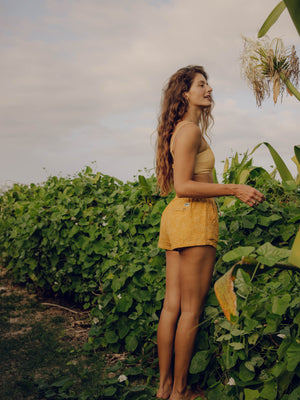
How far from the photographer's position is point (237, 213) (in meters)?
3.40

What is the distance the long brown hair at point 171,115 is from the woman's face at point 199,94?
28 mm

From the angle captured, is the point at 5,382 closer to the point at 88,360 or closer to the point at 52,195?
the point at 88,360

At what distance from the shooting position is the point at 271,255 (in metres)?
2.26

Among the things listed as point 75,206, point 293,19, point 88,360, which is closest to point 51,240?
point 75,206

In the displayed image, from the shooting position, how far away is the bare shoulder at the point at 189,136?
2.69 metres

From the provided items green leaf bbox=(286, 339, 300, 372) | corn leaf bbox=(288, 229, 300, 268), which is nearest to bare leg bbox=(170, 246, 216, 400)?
green leaf bbox=(286, 339, 300, 372)

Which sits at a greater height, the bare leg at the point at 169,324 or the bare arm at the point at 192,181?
the bare arm at the point at 192,181

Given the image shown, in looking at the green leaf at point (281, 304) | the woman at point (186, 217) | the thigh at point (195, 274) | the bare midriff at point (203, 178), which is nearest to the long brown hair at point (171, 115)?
the woman at point (186, 217)

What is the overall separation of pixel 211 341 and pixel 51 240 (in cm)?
267

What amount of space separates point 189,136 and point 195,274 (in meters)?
0.86

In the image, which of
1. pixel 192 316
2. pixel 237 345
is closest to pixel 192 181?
pixel 192 316

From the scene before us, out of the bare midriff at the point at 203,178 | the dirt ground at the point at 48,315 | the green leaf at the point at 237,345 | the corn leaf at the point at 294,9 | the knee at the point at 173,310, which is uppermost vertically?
the corn leaf at the point at 294,9

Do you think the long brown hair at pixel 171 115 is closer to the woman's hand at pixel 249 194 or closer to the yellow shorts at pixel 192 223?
the yellow shorts at pixel 192 223

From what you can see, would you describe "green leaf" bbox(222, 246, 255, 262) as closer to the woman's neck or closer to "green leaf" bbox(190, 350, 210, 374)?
"green leaf" bbox(190, 350, 210, 374)
